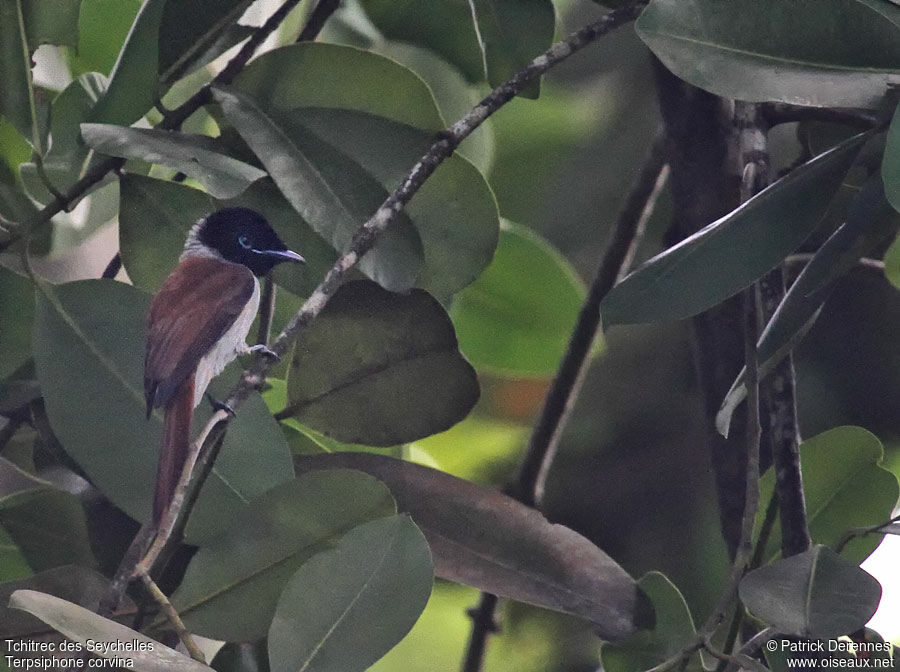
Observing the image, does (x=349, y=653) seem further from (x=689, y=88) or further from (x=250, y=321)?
(x=689, y=88)

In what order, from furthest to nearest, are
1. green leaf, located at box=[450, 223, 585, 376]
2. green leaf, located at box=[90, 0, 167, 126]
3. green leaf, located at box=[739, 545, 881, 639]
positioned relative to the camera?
green leaf, located at box=[450, 223, 585, 376] < green leaf, located at box=[90, 0, 167, 126] < green leaf, located at box=[739, 545, 881, 639]

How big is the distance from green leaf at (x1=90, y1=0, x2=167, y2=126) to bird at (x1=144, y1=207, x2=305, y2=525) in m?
0.09

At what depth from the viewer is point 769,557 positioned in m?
0.77

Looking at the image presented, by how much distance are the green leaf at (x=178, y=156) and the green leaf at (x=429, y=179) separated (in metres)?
0.11

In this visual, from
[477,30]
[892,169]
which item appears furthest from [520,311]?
[892,169]

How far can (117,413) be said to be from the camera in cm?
69

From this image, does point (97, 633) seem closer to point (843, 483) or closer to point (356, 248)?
point (356, 248)

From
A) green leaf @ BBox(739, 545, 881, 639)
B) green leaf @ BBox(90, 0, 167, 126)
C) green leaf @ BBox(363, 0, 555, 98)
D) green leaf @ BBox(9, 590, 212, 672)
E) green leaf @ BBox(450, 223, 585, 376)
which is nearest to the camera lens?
green leaf @ BBox(9, 590, 212, 672)

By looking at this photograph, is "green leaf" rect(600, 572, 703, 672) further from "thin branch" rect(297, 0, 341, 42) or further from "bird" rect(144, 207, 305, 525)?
"thin branch" rect(297, 0, 341, 42)

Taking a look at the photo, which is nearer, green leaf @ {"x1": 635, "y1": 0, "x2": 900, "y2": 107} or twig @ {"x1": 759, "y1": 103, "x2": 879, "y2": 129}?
green leaf @ {"x1": 635, "y1": 0, "x2": 900, "y2": 107}

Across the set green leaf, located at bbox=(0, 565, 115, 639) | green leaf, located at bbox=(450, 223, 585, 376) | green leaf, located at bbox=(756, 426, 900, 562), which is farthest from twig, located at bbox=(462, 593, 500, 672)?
green leaf, located at bbox=(0, 565, 115, 639)

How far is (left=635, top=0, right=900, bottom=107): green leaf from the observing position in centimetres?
63

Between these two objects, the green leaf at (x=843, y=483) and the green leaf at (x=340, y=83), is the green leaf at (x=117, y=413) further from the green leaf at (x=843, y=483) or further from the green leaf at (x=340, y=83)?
the green leaf at (x=843, y=483)

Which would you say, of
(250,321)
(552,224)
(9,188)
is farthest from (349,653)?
(552,224)
